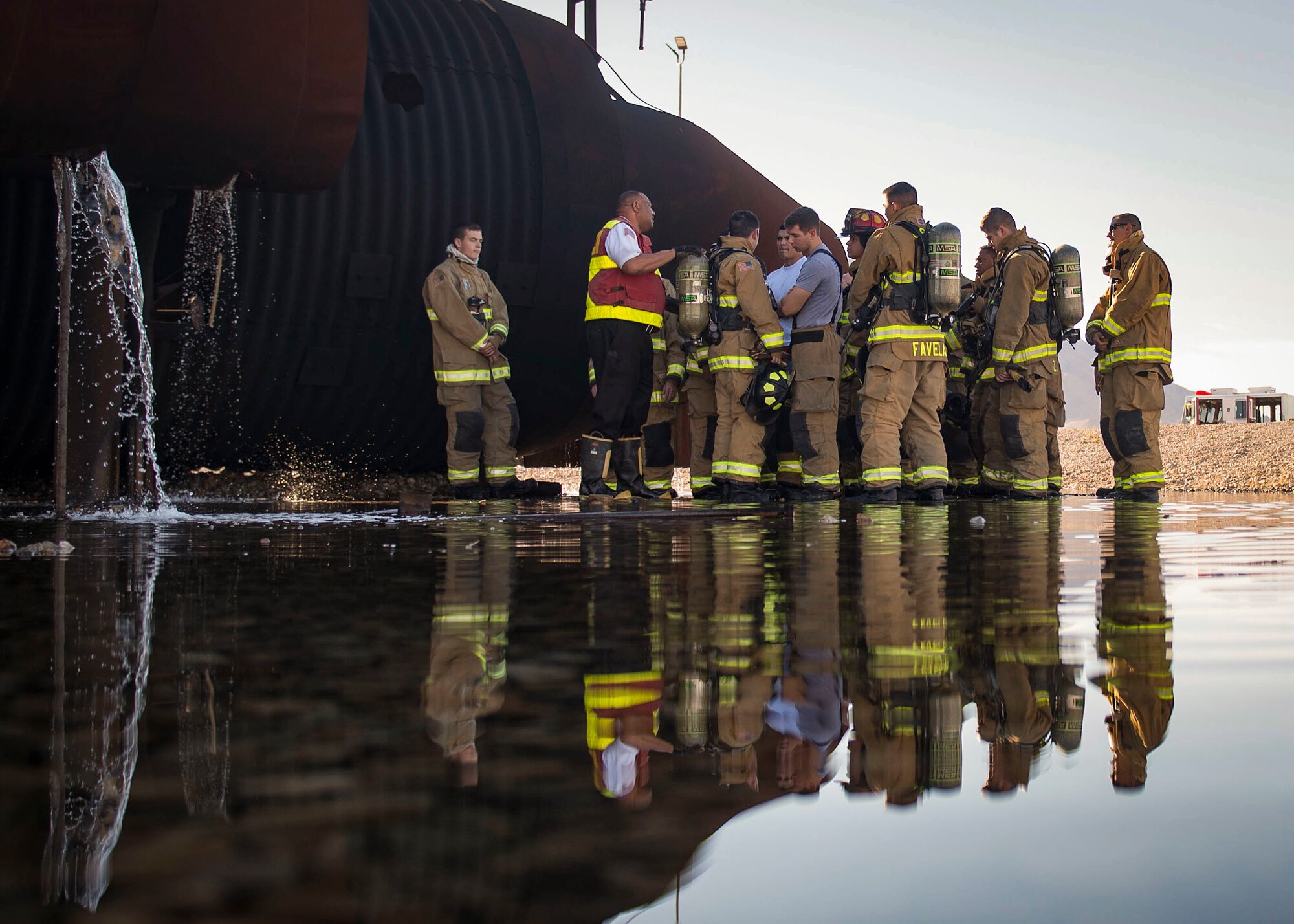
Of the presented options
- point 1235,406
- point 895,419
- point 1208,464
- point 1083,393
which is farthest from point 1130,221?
point 1083,393

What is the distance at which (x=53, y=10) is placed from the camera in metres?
4.49

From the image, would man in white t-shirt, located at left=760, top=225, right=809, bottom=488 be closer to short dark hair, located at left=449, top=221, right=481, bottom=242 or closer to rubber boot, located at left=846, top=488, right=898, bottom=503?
rubber boot, located at left=846, top=488, right=898, bottom=503

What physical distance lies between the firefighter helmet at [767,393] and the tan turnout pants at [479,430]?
1540mm

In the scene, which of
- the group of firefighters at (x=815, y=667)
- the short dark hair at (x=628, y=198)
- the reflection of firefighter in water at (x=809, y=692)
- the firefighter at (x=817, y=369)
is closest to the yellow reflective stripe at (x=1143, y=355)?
the firefighter at (x=817, y=369)

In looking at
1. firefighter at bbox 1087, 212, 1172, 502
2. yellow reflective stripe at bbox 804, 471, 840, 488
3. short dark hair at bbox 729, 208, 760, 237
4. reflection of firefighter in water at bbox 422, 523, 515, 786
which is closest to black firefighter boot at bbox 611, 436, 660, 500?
yellow reflective stripe at bbox 804, 471, 840, 488

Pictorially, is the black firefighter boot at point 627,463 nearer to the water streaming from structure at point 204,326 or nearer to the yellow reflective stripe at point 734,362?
the yellow reflective stripe at point 734,362

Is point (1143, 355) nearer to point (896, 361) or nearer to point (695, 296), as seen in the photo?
point (896, 361)

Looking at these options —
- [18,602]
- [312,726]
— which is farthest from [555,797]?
[18,602]

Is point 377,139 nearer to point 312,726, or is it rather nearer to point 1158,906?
point 312,726

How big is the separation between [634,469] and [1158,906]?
25.1 ft

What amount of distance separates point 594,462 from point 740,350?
46.0 inches

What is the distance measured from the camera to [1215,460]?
1612 cm

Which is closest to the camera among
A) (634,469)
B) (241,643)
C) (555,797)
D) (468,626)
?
(555,797)

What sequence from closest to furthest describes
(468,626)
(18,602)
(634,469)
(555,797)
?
(555,797)
(468,626)
(18,602)
(634,469)
